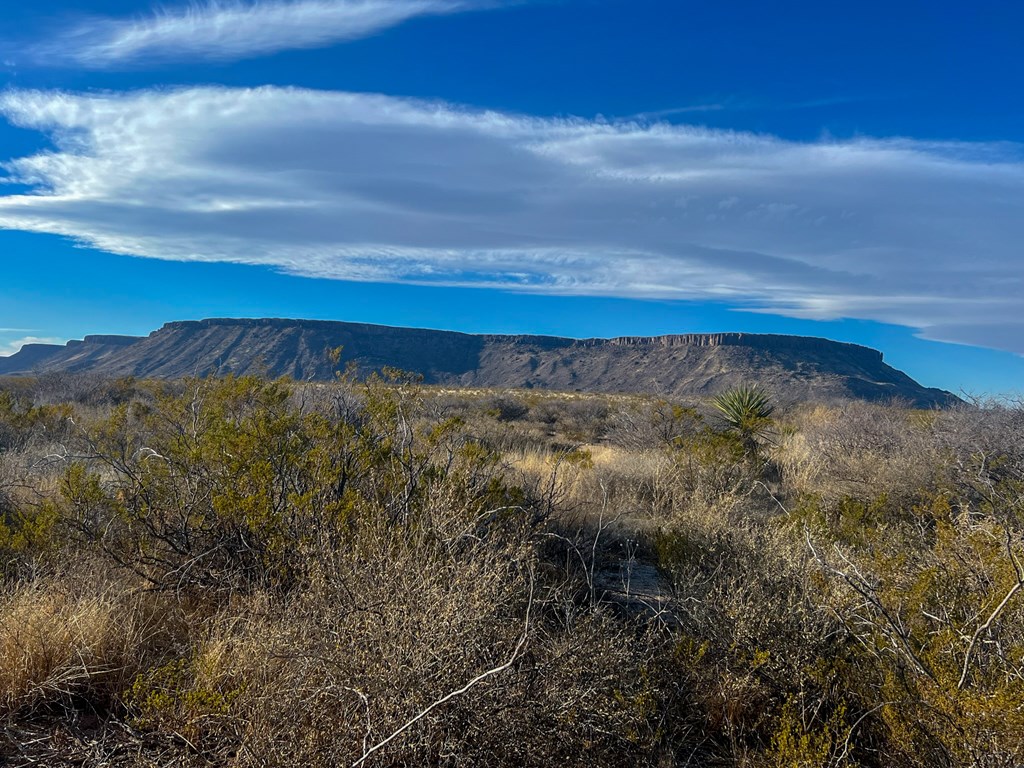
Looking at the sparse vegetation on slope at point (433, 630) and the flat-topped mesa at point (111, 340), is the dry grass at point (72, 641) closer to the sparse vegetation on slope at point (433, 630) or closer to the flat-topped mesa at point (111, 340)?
the sparse vegetation on slope at point (433, 630)

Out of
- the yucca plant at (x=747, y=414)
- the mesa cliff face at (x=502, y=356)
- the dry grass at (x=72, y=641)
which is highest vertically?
the mesa cliff face at (x=502, y=356)

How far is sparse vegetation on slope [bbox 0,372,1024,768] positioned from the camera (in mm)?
2918

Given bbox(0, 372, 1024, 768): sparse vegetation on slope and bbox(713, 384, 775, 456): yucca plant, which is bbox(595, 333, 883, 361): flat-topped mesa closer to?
bbox(713, 384, 775, 456): yucca plant

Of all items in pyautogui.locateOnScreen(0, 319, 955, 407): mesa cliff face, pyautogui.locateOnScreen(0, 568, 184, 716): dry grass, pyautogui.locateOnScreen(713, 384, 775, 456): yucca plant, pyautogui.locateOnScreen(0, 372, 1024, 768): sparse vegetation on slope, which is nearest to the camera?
pyautogui.locateOnScreen(0, 372, 1024, 768): sparse vegetation on slope

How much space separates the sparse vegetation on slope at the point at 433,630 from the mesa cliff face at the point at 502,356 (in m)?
60.1

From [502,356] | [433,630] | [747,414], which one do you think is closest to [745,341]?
[502,356]

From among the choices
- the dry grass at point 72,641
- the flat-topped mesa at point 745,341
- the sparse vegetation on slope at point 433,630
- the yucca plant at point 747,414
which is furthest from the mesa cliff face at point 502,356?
the dry grass at point 72,641

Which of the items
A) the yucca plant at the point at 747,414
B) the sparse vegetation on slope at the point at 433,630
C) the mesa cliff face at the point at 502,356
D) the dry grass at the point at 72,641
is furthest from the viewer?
the mesa cliff face at the point at 502,356

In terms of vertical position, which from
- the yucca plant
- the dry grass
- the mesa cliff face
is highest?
the mesa cliff face

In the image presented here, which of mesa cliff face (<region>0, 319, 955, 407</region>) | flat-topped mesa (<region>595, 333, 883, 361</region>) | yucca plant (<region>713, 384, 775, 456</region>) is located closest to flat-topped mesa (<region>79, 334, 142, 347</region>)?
mesa cliff face (<region>0, 319, 955, 407</region>)

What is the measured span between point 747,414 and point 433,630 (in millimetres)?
11575

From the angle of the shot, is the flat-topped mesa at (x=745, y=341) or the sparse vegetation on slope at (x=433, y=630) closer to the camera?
the sparse vegetation on slope at (x=433, y=630)

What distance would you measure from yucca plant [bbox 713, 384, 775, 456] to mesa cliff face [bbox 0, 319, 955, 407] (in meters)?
49.1

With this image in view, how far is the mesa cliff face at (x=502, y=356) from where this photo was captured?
67625 millimetres
